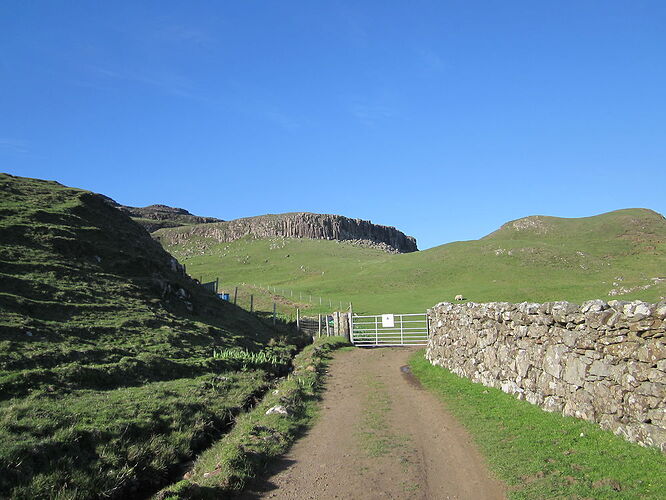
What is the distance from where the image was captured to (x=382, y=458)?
9.46m

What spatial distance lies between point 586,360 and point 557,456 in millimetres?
2803

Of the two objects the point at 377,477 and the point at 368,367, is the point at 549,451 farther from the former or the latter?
the point at 368,367

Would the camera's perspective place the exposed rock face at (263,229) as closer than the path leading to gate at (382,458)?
No

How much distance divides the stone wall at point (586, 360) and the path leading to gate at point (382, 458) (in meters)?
2.64

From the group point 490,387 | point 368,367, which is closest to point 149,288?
point 368,367

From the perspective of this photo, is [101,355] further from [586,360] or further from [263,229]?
[263,229]

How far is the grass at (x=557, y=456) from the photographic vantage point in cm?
722

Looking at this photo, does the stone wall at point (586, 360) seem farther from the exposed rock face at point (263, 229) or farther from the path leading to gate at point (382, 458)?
the exposed rock face at point (263, 229)

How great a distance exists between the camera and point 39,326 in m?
17.8

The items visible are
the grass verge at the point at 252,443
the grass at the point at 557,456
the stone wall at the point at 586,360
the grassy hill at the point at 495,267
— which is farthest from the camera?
the grassy hill at the point at 495,267

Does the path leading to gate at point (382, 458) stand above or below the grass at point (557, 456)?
below

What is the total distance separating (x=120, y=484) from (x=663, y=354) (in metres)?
10.3

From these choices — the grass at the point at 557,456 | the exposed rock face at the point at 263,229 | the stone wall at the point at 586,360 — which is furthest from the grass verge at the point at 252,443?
the exposed rock face at the point at 263,229

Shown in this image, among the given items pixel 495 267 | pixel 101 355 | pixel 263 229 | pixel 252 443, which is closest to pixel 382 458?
pixel 252 443
